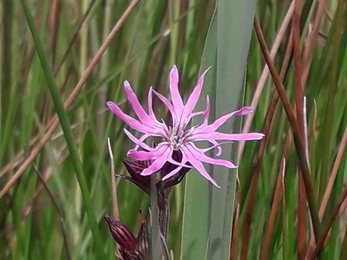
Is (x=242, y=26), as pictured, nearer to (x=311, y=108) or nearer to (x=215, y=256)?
(x=215, y=256)

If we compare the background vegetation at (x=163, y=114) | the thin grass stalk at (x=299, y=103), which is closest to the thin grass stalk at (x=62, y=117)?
the background vegetation at (x=163, y=114)

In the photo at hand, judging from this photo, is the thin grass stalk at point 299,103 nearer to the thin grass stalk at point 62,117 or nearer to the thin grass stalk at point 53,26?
the thin grass stalk at point 62,117

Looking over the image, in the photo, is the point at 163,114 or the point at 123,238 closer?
the point at 123,238

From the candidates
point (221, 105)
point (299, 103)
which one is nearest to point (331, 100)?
point (299, 103)

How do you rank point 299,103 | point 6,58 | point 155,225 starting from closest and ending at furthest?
point 155,225 → point 299,103 → point 6,58

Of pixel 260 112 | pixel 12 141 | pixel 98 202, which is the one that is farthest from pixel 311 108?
pixel 12 141

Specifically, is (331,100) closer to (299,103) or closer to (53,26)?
(299,103)
